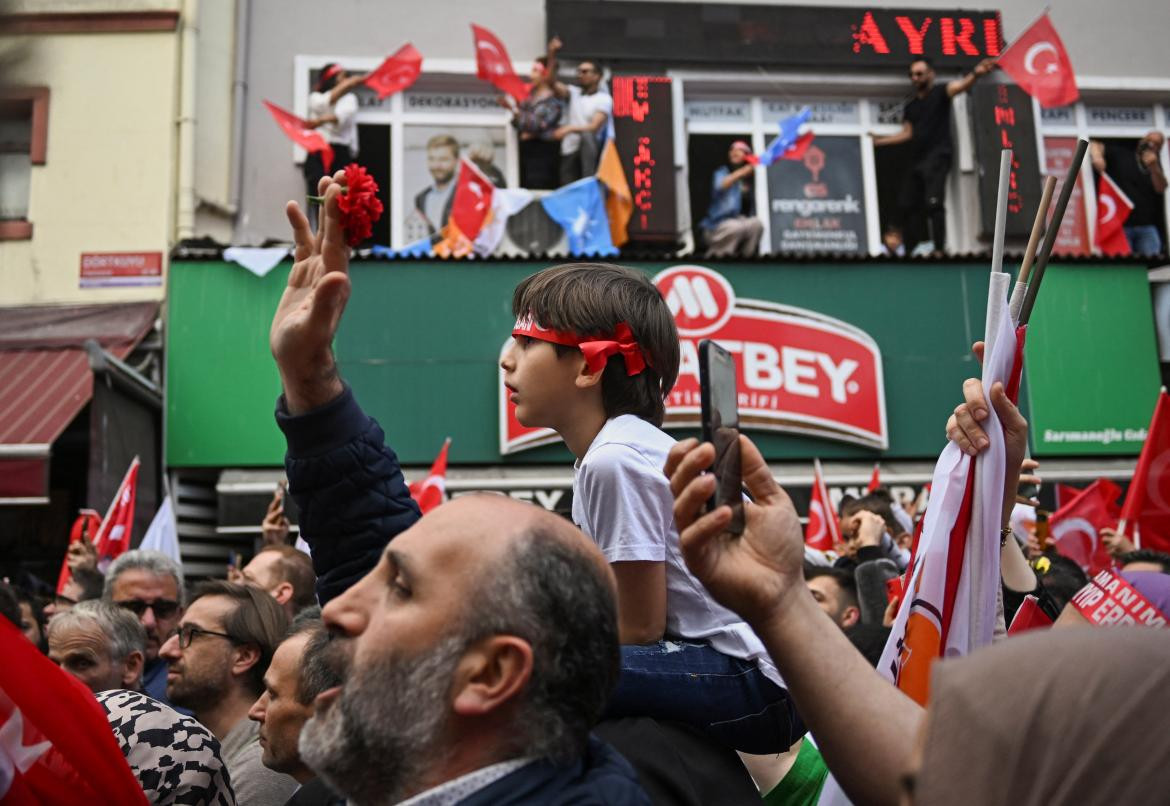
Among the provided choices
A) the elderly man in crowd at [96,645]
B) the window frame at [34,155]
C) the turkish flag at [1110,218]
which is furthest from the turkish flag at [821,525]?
the window frame at [34,155]

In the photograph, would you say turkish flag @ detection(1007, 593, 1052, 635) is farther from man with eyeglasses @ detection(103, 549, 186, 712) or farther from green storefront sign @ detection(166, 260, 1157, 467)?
green storefront sign @ detection(166, 260, 1157, 467)

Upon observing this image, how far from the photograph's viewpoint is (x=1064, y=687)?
1.36 meters

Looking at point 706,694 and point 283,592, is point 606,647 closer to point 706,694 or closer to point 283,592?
point 706,694

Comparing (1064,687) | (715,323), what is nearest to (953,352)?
(715,323)

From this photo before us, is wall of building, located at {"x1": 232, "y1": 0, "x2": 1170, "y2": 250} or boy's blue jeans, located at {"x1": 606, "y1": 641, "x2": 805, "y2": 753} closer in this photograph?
boy's blue jeans, located at {"x1": 606, "y1": 641, "x2": 805, "y2": 753}

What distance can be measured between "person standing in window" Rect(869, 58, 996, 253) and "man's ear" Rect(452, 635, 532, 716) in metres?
12.9

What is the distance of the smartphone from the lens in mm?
2000

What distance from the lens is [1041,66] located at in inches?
514

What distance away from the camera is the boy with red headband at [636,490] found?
A: 2.38m

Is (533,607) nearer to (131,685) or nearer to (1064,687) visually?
(1064,687)

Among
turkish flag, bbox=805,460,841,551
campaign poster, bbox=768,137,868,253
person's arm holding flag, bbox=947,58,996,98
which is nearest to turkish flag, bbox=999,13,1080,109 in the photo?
person's arm holding flag, bbox=947,58,996,98

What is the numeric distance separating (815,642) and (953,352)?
11.9 m

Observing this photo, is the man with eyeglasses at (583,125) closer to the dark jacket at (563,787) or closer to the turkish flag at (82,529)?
the turkish flag at (82,529)

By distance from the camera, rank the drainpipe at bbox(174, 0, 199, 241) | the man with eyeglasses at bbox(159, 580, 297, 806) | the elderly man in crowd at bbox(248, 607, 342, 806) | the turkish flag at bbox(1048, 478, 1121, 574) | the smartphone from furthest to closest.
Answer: the drainpipe at bbox(174, 0, 199, 241), the turkish flag at bbox(1048, 478, 1121, 574), the man with eyeglasses at bbox(159, 580, 297, 806), the elderly man in crowd at bbox(248, 607, 342, 806), the smartphone
